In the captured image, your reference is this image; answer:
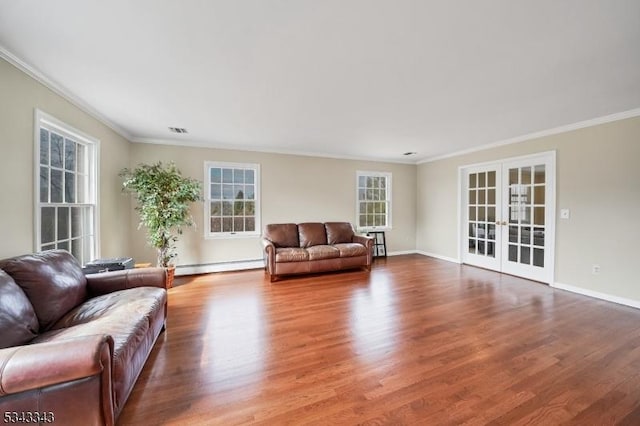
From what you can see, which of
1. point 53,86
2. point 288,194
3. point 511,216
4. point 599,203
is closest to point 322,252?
point 288,194

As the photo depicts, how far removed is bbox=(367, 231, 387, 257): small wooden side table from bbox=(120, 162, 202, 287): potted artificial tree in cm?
393

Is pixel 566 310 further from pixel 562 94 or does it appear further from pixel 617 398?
pixel 562 94

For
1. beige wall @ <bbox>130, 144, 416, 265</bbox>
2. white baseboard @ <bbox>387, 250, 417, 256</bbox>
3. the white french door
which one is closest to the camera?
the white french door

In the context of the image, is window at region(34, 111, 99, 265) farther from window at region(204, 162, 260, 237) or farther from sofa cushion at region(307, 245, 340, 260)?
sofa cushion at region(307, 245, 340, 260)

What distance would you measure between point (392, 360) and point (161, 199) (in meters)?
3.71

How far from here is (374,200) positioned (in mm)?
6223

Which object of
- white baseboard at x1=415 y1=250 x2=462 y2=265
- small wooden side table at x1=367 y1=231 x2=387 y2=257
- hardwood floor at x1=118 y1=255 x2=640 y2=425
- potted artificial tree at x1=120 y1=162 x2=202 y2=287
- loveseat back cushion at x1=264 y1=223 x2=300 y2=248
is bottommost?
hardwood floor at x1=118 y1=255 x2=640 y2=425

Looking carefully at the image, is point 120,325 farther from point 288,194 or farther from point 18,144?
point 288,194

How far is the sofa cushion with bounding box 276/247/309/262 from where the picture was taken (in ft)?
13.9

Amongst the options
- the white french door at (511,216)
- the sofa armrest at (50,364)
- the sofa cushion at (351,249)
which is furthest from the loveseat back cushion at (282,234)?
the sofa armrest at (50,364)

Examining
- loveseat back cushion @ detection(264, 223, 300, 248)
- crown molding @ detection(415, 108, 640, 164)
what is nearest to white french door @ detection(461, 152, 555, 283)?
crown molding @ detection(415, 108, 640, 164)

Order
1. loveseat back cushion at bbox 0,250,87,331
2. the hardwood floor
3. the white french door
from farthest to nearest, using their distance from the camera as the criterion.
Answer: the white french door < loveseat back cushion at bbox 0,250,87,331 < the hardwood floor

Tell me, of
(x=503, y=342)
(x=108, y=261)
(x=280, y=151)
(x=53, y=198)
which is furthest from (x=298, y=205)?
(x=503, y=342)

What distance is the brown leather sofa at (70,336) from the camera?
1128 millimetres
